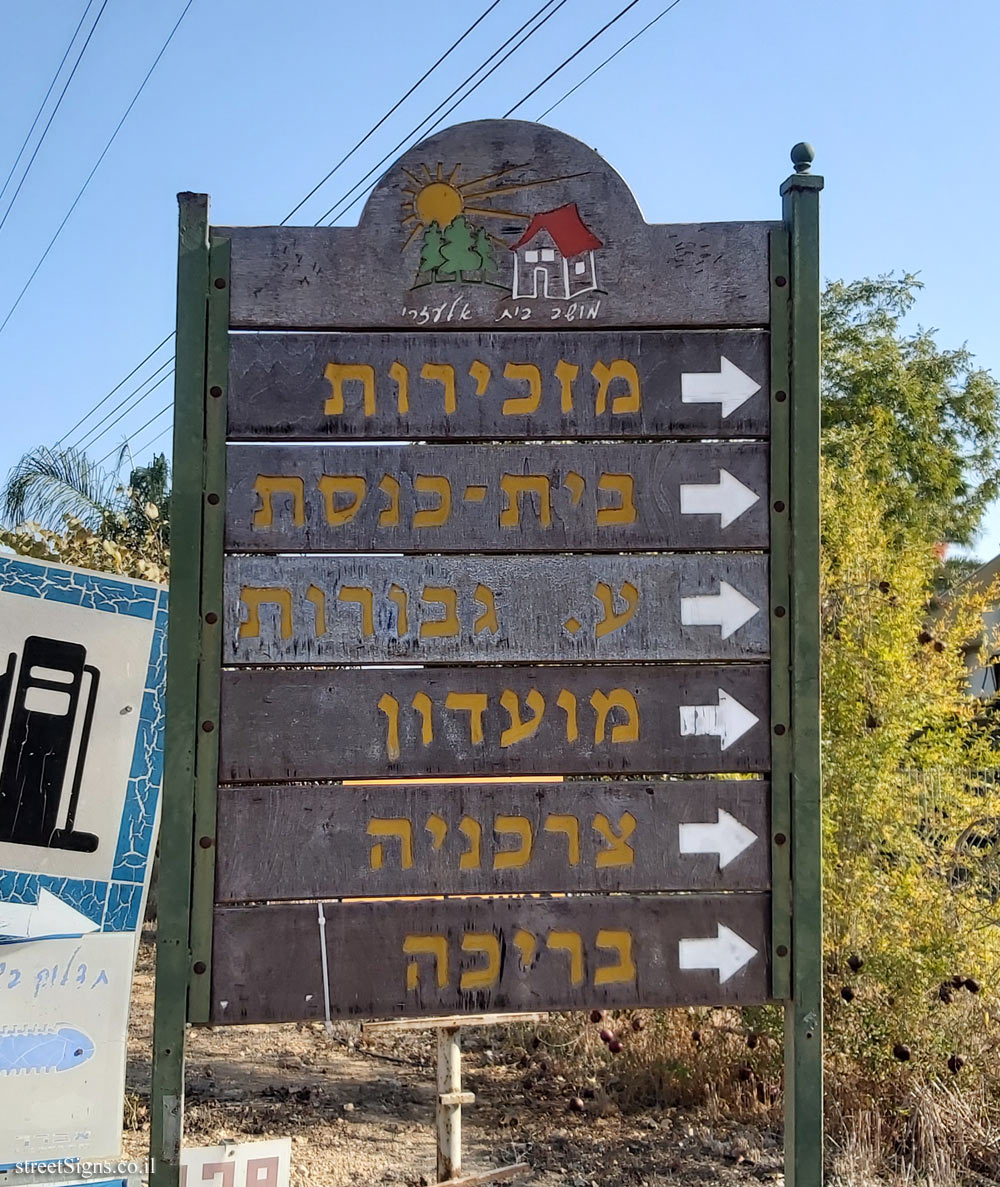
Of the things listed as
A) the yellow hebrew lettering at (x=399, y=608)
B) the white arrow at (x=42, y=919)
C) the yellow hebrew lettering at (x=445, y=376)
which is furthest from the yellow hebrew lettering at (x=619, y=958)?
the white arrow at (x=42, y=919)

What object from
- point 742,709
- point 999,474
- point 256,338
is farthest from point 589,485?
point 999,474

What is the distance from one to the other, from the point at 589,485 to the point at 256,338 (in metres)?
0.92

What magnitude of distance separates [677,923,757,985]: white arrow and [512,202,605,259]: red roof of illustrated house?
1.76m

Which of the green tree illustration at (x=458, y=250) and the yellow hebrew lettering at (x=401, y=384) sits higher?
the green tree illustration at (x=458, y=250)

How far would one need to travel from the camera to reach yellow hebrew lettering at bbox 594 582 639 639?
3.12 metres

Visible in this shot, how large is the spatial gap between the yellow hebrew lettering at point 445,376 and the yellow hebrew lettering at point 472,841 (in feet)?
3.39

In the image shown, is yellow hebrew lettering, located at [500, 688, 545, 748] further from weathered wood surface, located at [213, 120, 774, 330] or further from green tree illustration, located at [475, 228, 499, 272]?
green tree illustration, located at [475, 228, 499, 272]

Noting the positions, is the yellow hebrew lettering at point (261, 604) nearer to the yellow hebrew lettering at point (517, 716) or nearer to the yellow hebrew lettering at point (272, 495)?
the yellow hebrew lettering at point (272, 495)

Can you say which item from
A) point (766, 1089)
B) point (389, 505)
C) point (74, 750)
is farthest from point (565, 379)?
point (766, 1089)

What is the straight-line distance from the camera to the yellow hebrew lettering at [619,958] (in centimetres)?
305

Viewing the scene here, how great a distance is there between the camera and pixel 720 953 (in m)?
3.08

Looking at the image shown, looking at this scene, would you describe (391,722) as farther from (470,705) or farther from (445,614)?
(445,614)

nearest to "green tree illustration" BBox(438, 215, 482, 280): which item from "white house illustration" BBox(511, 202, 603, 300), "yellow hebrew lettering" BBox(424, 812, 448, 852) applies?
"white house illustration" BBox(511, 202, 603, 300)

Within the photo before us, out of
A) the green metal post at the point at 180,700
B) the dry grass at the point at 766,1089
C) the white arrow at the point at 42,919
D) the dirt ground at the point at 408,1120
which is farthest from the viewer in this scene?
the dirt ground at the point at 408,1120
